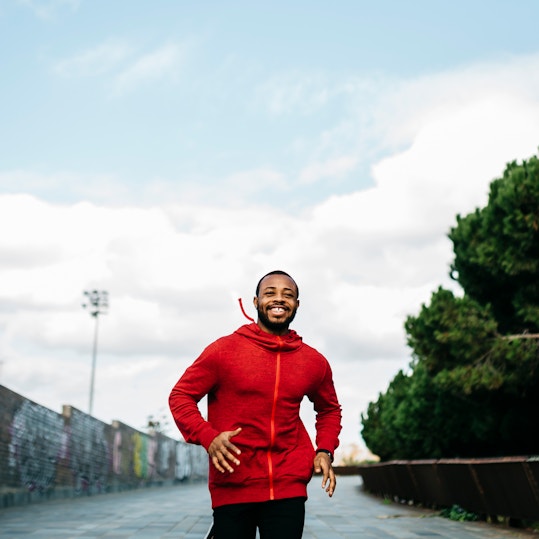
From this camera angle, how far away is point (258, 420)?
3477mm

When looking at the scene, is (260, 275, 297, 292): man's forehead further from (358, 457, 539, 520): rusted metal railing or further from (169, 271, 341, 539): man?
(358, 457, 539, 520): rusted metal railing

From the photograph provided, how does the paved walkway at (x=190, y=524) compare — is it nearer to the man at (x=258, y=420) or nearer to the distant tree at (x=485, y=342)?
the distant tree at (x=485, y=342)

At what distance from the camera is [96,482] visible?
29.8 meters

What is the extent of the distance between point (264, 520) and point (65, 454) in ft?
75.2

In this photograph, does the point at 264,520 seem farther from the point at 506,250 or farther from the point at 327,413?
the point at 506,250

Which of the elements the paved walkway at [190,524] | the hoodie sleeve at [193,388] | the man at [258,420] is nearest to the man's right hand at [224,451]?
the man at [258,420]

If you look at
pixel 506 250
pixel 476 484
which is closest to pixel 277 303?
pixel 476 484

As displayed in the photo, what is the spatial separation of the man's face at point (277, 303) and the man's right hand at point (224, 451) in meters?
0.49

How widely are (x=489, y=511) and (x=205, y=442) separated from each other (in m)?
11.3

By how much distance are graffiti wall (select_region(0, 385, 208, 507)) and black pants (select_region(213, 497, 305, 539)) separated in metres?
16.1

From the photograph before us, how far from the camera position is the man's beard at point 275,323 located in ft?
11.8

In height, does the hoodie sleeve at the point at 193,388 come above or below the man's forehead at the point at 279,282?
below

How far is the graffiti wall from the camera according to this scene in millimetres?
19266

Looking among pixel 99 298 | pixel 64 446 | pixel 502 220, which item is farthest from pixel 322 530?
pixel 99 298
